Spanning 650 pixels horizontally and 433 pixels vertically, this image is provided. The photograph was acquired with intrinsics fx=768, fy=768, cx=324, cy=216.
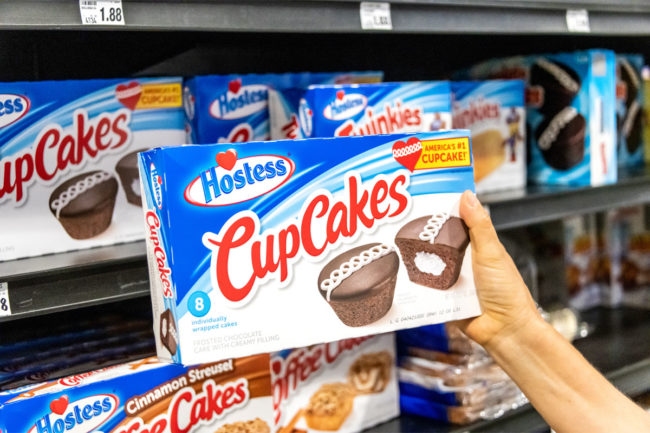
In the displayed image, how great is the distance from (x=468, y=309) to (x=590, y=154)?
3.06ft

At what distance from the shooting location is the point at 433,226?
1.30 m

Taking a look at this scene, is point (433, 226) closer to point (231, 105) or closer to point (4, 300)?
point (231, 105)

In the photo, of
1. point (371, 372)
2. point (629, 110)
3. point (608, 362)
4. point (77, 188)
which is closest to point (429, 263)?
point (371, 372)

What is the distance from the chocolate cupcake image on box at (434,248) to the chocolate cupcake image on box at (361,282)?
3 cm

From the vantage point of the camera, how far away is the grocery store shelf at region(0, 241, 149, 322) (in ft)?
4.18

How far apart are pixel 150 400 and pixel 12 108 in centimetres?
58

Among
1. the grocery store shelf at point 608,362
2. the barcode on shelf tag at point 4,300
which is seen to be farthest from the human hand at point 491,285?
the barcode on shelf tag at point 4,300

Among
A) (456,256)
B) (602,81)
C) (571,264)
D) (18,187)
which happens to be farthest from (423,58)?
(18,187)

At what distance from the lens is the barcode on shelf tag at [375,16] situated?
1.51 metres

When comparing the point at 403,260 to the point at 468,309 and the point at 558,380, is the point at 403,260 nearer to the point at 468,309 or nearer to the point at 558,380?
the point at 468,309

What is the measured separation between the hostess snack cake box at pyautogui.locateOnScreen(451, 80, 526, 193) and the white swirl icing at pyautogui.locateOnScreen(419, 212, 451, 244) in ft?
2.31

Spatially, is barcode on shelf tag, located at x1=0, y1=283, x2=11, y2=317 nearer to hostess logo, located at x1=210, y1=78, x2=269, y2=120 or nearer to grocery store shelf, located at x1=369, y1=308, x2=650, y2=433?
hostess logo, located at x1=210, y1=78, x2=269, y2=120

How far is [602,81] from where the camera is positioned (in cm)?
207

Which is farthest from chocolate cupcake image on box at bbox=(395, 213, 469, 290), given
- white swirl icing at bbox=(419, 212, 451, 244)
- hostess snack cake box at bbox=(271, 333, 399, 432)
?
hostess snack cake box at bbox=(271, 333, 399, 432)
